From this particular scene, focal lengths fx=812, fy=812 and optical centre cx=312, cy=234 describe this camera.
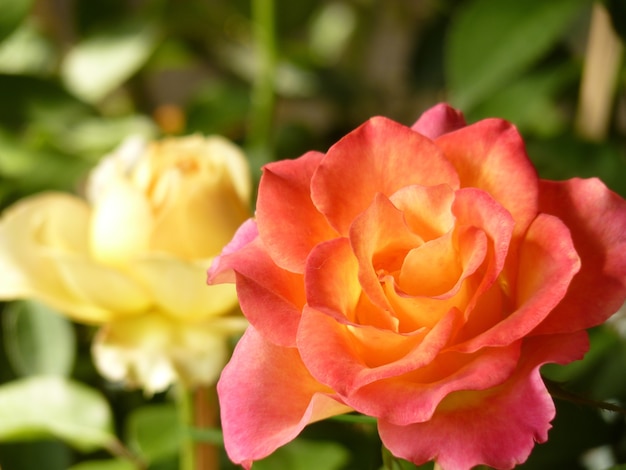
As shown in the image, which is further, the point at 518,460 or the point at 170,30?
the point at 170,30

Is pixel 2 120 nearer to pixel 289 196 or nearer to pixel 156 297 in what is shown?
pixel 156 297

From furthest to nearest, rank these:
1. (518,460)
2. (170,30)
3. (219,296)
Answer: (170,30)
(219,296)
(518,460)

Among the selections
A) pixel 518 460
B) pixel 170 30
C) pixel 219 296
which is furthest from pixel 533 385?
pixel 170 30

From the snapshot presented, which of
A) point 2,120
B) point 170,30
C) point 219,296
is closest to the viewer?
point 219,296

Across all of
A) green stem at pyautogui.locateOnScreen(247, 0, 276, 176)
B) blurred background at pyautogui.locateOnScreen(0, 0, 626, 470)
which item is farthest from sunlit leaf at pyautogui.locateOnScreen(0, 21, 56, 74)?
green stem at pyautogui.locateOnScreen(247, 0, 276, 176)

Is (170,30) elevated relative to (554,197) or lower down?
lower down

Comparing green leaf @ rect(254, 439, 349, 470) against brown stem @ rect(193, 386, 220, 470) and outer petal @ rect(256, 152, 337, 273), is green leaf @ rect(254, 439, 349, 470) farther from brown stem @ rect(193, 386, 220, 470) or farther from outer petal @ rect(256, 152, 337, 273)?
outer petal @ rect(256, 152, 337, 273)
